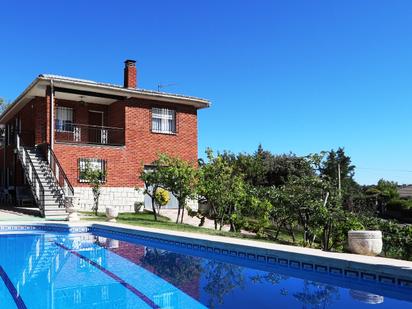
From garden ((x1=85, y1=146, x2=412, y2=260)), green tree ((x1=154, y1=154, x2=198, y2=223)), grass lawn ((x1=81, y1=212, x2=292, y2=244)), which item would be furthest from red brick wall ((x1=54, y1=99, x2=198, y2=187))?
green tree ((x1=154, y1=154, x2=198, y2=223))

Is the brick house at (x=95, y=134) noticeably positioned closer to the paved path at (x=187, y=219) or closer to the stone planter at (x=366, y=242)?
the paved path at (x=187, y=219)

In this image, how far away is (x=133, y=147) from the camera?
79.5 ft

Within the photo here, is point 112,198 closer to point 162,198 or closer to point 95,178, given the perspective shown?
point 162,198

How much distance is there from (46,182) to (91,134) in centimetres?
631

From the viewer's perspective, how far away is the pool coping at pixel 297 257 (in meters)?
7.10

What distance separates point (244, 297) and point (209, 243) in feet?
13.2

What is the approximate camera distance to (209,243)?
1093cm

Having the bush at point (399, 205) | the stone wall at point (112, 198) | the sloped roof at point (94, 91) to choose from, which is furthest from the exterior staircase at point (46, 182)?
the bush at point (399, 205)

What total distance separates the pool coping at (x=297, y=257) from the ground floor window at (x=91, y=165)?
757 centimetres

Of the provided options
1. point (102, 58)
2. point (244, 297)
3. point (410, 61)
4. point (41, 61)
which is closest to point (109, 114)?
point (102, 58)

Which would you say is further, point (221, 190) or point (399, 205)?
point (399, 205)

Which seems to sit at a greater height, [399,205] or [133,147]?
[133,147]

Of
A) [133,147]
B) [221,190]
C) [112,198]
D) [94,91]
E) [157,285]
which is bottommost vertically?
[157,285]

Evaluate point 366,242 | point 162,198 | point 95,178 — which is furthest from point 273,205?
point 95,178
